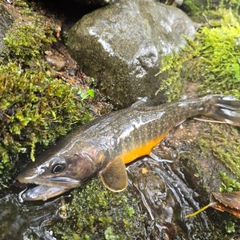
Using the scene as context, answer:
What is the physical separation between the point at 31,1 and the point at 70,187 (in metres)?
2.89

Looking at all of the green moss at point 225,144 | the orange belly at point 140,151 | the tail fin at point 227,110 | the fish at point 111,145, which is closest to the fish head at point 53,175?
the fish at point 111,145

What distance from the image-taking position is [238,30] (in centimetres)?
536

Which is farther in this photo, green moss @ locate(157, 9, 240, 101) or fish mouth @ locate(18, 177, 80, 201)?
green moss @ locate(157, 9, 240, 101)

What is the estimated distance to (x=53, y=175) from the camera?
3160mm

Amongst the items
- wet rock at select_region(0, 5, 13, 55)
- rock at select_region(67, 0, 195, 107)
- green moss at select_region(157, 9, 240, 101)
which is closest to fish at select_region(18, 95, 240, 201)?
rock at select_region(67, 0, 195, 107)

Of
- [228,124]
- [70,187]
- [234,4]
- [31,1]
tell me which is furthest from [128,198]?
[234,4]

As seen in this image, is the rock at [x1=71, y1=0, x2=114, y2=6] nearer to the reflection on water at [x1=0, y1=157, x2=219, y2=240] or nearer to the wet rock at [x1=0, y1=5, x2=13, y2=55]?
the wet rock at [x1=0, y1=5, x2=13, y2=55]

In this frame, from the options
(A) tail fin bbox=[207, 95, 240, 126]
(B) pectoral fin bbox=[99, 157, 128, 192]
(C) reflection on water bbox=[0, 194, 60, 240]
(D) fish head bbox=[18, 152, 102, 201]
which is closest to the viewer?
(C) reflection on water bbox=[0, 194, 60, 240]

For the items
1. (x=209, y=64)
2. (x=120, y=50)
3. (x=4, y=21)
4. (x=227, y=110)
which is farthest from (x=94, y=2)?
(x=227, y=110)

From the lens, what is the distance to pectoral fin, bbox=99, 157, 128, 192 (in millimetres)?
3227

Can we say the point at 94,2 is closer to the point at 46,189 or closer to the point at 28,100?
the point at 28,100

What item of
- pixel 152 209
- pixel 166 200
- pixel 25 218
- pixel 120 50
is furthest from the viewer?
pixel 120 50

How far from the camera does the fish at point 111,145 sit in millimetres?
3156

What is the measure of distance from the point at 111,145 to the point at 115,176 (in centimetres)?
47
